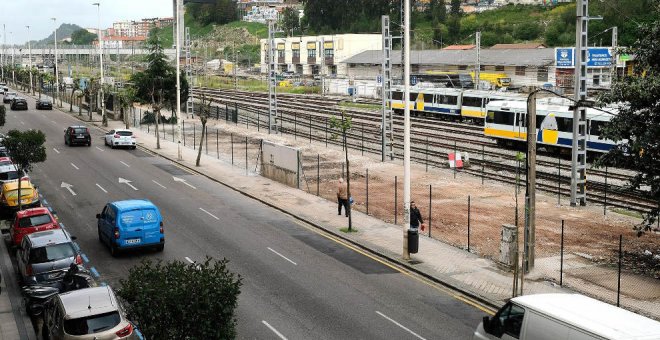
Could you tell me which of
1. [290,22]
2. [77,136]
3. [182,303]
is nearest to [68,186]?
[77,136]

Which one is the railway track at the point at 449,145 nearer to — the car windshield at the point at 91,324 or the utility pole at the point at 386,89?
the utility pole at the point at 386,89

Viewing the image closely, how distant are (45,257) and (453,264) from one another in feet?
39.3

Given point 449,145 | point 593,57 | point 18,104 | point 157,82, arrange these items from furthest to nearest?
point 18,104, point 157,82, point 593,57, point 449,145

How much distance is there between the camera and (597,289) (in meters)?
19.9

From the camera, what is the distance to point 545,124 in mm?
44719

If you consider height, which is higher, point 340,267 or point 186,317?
point 186,317

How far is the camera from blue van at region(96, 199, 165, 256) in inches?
885

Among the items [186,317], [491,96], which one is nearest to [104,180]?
[186,317]

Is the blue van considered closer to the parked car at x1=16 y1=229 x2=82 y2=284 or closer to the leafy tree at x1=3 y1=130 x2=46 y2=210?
the parked car at x1=16 y1=229 x2=82 y2=284

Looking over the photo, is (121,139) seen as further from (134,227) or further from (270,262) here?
(270,262)

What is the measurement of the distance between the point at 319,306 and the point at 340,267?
393 centimetres

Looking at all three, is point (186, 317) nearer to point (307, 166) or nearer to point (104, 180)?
point (104, 180)

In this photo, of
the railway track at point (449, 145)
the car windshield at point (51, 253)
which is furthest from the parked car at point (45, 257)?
the railway track at point (449, 145)

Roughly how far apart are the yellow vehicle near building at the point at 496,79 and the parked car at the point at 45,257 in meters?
74.5
